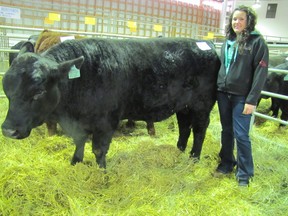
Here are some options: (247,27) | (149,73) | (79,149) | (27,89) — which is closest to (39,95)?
(27,89)

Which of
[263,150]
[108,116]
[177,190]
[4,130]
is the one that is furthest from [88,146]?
[263,150]

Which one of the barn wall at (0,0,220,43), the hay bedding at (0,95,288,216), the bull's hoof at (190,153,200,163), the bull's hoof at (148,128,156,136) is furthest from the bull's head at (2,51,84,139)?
the barn wall at (0,0,220,43)

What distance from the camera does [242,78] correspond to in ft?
8.86

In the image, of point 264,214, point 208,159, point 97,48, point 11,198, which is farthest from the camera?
point 208,159

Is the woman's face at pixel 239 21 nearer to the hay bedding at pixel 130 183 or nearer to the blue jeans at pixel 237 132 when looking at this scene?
the blue jeans at pixel 237 132

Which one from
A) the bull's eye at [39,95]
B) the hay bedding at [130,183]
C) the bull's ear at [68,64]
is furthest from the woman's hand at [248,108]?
the bull's eye at [39,95]

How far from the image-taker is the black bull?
2.17 meters

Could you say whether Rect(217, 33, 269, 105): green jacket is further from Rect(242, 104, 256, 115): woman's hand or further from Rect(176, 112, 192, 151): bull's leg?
Rect(176, 112, 192, 151): bull's leg

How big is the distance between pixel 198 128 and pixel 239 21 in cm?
134

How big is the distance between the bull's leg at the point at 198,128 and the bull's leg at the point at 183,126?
11cm

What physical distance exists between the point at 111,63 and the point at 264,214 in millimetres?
1890

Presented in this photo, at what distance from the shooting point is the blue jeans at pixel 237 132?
2.82m

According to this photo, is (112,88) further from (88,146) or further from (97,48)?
(88,146)

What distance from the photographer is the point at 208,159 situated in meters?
3.65
